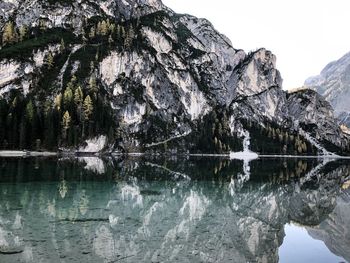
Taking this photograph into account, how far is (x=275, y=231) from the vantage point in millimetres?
32844

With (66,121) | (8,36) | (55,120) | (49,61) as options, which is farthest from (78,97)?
(8,36)

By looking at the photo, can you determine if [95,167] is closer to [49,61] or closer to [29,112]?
[29,112]

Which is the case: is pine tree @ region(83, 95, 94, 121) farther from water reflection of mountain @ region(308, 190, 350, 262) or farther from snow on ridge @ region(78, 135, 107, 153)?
water reflection of mountain @ region(308, 190, 350, 262)

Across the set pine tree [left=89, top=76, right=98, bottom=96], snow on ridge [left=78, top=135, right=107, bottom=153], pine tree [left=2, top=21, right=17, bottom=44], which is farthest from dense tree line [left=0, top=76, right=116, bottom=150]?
pine tree [left=2, top=21, right=17, bottom=44]

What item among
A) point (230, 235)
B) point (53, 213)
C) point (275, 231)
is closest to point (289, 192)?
point (275, 231)

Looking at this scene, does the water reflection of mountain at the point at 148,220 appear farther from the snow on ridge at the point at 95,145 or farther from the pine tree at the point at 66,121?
the snow on ridge at the point at 95,145

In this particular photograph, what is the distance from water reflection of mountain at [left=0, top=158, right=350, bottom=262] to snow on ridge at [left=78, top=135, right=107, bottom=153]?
10146 centimetres

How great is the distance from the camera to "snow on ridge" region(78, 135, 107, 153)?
158 meters

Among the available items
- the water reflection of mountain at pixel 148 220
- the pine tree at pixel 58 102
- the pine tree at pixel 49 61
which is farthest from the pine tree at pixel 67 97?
the water reflection of mountain at pixel 148 220

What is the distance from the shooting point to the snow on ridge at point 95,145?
158375 millimetres

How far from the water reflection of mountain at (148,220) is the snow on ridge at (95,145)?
101456 mm

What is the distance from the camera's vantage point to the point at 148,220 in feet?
108

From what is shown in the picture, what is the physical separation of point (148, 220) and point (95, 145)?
13449 centimetres

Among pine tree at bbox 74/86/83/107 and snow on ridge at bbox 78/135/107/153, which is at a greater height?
pine tree at bbox 74/86/83/107
